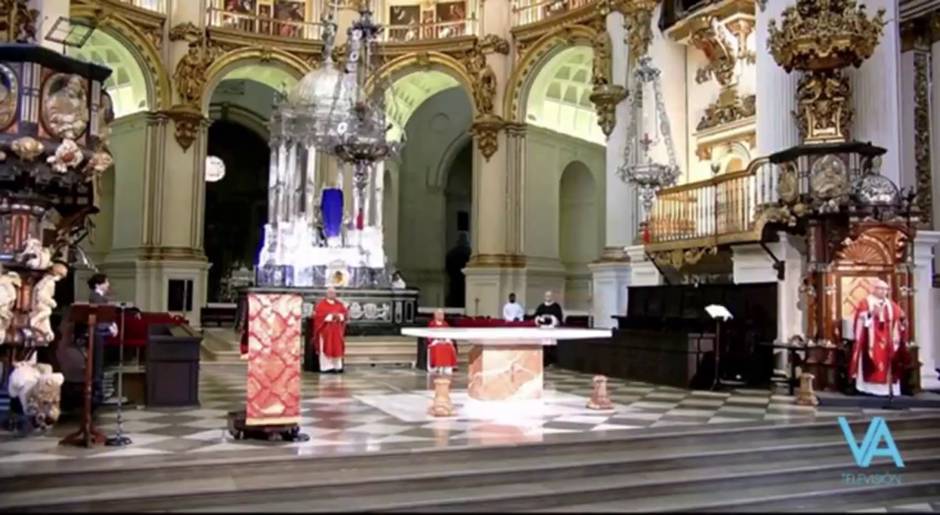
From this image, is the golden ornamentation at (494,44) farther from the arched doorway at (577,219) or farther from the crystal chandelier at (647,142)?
the crystal chandelier at (647,142)

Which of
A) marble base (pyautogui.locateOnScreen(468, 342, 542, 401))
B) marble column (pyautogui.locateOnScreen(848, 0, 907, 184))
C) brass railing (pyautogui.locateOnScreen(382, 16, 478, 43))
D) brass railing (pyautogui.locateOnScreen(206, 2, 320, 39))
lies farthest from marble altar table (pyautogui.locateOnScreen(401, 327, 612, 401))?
brass railing (pyautogui.locateOnScreen(206, 2, 320, 39))

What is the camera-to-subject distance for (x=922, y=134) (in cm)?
1298

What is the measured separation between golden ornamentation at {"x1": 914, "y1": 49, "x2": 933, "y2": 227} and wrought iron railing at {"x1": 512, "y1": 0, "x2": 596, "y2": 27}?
795 centimetres

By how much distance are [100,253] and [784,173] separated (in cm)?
1740

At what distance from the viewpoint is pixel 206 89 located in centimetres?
2031

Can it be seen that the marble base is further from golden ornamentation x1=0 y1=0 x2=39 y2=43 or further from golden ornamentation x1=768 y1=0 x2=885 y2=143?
golden ornamentation x1=0 y1=0 x2=39 y2=43

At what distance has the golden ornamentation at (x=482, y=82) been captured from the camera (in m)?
20.5

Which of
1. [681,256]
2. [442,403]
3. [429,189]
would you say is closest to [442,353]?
[681,256]

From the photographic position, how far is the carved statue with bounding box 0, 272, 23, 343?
7.25 m

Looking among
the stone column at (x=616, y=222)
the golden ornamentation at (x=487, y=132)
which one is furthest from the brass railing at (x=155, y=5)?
the stone column at (x=616, y=222)

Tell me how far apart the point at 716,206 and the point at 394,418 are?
6459 mm

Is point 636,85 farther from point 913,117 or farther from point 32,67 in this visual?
point 32,67

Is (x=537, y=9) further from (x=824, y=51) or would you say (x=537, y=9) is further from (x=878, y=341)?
(x=878, y=341)

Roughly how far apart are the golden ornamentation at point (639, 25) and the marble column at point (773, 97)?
3610 mm
